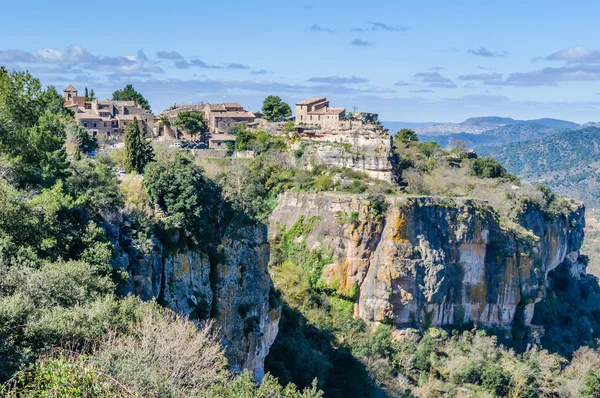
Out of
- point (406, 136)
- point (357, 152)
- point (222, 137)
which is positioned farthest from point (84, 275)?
point (406, 136)

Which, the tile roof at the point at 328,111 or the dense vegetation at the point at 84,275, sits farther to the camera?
the tile roof at the point at 328,111

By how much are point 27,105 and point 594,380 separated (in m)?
34.5

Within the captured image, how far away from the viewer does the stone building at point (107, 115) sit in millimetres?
53125

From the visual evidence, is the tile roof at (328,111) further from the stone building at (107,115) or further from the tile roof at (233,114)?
the stone building at (107,115)

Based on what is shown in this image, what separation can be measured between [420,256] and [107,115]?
86.0 ft

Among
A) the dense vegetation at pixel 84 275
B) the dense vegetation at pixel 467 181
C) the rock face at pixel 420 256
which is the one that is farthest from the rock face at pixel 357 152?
the dense vegetation at pixel 84 275

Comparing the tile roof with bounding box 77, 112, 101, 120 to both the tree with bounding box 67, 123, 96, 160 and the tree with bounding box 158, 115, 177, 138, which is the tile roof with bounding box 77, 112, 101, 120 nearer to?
the tree with bounding box 158, 115, 177, 138

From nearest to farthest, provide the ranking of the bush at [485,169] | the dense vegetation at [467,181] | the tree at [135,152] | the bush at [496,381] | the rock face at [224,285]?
the rock face at [224,285], the tree at [135,152], the bush at [496,381], the dense vegetation at [467,181], the bush at [485,169]

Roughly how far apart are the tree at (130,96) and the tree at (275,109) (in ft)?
34.4

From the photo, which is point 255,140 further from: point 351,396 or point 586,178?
point 586,178

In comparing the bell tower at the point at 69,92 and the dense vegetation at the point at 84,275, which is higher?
the bell tower at the point at 69,92

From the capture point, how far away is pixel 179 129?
57.4m

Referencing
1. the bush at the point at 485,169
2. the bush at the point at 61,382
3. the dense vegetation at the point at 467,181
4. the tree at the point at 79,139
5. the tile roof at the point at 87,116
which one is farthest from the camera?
the bush at the point at 485,169

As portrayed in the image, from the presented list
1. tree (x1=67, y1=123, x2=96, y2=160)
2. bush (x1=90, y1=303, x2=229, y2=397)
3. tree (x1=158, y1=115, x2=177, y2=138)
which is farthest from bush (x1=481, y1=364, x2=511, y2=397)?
tree (x1=158, y1=115, x2=177, y2=138)
